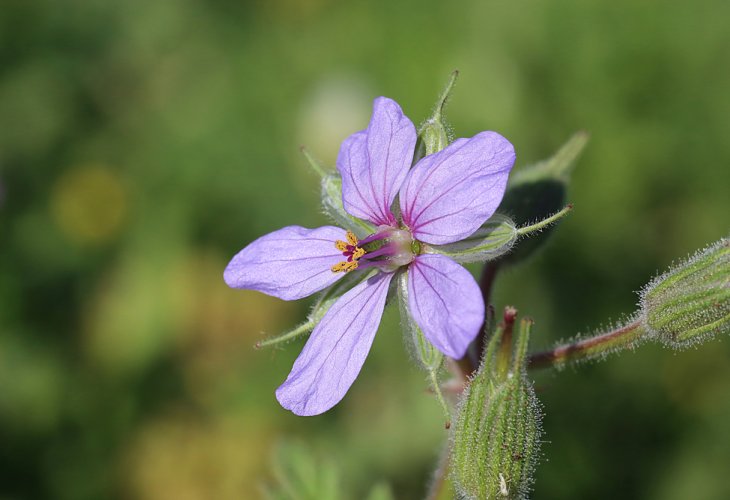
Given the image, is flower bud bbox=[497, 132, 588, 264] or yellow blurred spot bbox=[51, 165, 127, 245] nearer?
flower bud bbox=[497, 132, 588, 264]

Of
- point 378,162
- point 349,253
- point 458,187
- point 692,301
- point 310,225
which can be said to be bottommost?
point 310,225

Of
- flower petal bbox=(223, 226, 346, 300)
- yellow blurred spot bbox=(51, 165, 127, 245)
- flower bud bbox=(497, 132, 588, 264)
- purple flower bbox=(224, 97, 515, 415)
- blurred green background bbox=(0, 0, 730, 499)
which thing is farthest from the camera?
yellow blurred spot bbox=(51, 165, 127, 245)

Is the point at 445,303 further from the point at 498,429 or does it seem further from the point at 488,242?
the point at 498,429

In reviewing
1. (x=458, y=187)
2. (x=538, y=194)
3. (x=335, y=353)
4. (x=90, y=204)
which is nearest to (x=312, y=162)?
(x=458, y=187)

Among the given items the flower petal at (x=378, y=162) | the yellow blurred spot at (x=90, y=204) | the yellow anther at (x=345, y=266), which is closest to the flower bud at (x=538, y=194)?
the flower petal at (x=378, y=162)

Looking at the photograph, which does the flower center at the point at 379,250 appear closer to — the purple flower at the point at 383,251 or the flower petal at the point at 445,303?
the purple flower at the point at 383,251

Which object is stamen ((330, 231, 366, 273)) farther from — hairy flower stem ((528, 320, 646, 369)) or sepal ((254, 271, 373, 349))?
hairy flower stem ((528, 320, 646, 369))

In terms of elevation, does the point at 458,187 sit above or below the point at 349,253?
above

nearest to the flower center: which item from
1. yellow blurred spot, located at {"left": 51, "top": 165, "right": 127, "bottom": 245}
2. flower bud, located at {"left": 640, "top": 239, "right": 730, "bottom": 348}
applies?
flower bud, located at {"left": 640, "top": 239, "right": 730, "bottom": 348}
